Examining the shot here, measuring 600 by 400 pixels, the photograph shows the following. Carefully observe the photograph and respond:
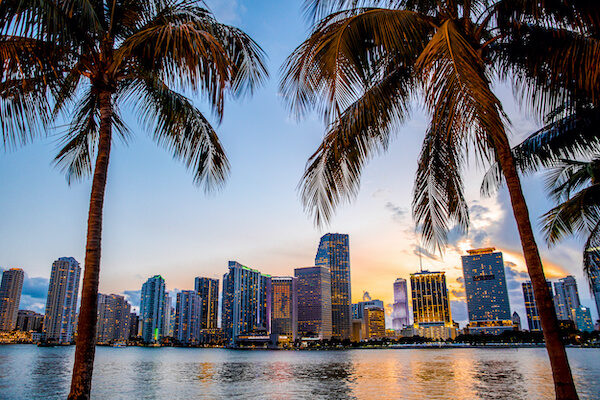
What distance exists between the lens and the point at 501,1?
3.94 m

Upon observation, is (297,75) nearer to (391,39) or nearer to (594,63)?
(391,39)

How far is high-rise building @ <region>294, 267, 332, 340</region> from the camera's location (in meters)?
162

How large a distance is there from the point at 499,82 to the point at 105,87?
16.1 ft

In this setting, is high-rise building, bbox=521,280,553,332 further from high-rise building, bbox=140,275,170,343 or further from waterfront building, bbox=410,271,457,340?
high-rise building, bbox=140,275,170,343

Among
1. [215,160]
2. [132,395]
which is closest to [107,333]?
[132,395]

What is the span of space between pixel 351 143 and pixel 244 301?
7141 inches

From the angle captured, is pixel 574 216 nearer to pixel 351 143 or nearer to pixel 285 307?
pixel 351 143

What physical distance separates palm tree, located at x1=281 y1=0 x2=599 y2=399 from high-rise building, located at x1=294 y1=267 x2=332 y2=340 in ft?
517

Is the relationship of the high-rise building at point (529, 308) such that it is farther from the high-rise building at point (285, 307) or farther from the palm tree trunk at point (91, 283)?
the palm tree trunk at point (91, 283)

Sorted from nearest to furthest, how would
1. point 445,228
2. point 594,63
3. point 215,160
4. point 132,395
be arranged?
point 594,63
point 445,228
point 215,160
point 132,395

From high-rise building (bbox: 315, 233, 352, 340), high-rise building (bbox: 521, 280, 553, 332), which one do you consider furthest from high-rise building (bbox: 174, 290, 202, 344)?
high-rise building (bbox: 521, 280, 553, 332)

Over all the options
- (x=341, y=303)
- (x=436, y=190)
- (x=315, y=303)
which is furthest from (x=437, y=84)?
(x=341, y=303)

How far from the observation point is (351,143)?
4.92 m

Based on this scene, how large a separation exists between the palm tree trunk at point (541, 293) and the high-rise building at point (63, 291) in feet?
470
